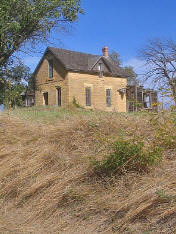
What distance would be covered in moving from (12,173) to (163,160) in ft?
8.53

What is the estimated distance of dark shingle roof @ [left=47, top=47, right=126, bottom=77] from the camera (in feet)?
88.9

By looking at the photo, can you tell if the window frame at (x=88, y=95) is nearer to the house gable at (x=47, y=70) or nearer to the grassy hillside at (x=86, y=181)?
the house gable at (x=47, y=70)

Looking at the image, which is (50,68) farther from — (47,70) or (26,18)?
(26,18)

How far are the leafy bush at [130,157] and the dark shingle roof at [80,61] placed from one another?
22.5 metres

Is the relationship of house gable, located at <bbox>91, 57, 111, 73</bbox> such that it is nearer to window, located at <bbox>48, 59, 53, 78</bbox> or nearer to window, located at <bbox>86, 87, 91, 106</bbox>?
window, located at <bbox>86, 87, 91, 106</bbox>

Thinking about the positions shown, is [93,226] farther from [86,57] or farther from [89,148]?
[86,57]

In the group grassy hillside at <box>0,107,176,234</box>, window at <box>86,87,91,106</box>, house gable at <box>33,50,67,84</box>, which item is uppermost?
house gable at <box>33,50,67,84</box>

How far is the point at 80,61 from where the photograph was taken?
28594 millimetres

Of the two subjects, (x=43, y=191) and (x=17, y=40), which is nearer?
(x=43, y=191)

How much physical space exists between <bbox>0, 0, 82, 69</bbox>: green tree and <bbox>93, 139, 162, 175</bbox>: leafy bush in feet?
44.0

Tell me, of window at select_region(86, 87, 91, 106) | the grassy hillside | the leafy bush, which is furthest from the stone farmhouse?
the leafy bush

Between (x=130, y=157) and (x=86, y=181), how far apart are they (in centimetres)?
74

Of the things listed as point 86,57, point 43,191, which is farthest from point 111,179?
point 86,57

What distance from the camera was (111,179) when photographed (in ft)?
14.0
